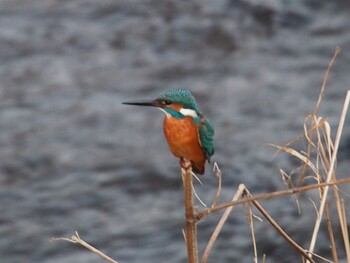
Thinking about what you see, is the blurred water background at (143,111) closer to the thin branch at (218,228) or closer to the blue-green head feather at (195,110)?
the blue-green head feather at (195,110)

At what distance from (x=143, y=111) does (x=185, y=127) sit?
4010 mm

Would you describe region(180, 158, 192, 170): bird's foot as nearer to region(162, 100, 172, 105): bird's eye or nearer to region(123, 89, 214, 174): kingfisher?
region(123, 89, 214, 174): kingfisher

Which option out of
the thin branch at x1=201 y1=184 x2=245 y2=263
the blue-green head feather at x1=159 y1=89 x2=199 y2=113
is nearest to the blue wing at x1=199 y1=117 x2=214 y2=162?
the blue-green head feather at x1=159 y1=89 x2=199 y2=113

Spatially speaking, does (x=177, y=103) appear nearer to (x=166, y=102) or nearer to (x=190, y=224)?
(x=166, y=102)

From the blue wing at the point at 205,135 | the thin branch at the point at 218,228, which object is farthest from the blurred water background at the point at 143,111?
the thin branch at the point at 218,228

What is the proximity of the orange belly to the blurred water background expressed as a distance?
8.99 feet

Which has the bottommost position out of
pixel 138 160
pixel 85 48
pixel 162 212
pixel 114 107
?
pixel 162 212

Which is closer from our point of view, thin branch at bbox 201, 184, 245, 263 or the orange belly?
thin branch at bbox 201, 184, 245, 263

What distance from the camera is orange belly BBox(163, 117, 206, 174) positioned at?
3496mm

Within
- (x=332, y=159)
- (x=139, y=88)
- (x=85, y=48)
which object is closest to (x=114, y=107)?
(x=139, y=88)

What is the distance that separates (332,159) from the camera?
3.29m

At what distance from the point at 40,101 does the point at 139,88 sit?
2.51 ft

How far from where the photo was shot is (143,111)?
752cm

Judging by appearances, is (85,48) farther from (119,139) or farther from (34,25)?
(119,139)
